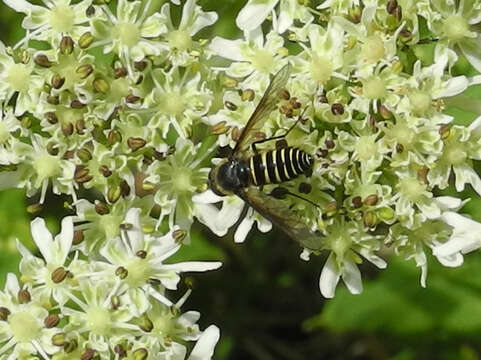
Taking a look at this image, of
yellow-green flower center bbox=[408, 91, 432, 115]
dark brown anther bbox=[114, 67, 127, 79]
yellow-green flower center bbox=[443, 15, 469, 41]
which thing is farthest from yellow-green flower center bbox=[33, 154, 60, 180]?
yellow-green flower center bbox=[443, 15, 469, 41]

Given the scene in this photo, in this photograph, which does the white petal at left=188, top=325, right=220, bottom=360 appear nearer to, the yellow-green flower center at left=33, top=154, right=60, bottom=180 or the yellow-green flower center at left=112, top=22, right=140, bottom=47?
the yellow-green flower center at left=33, top=154, right=60, bottom=180

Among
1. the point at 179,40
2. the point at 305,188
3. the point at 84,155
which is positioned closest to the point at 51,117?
the point at 84,155

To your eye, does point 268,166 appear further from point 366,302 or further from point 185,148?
point 366,302

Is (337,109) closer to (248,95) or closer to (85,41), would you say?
(248,95)

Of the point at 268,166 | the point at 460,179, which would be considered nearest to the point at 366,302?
the point at 460,179

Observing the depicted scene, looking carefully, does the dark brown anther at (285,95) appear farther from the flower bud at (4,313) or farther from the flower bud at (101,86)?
the flower bud at (4,313)

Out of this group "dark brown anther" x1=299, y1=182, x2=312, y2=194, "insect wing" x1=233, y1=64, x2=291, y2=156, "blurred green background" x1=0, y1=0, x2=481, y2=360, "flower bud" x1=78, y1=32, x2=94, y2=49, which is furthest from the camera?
"blurred green background" x1=0, y1=0, x2=481, y2=360
